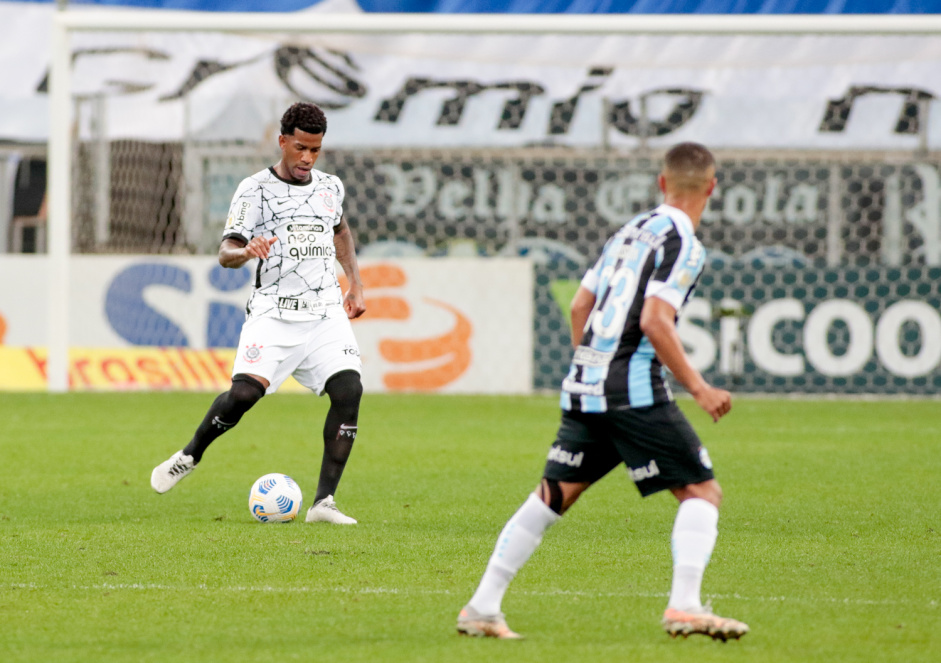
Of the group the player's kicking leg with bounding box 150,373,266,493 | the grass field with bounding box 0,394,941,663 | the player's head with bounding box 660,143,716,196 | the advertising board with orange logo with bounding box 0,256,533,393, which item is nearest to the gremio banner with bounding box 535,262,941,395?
the advertising board with orange logo with bounding box 0,256,533,393

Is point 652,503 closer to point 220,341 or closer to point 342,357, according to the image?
point 342,357

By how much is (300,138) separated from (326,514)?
1.79m

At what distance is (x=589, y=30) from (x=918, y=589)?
10439mm

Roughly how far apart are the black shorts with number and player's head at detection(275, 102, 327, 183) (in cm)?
282

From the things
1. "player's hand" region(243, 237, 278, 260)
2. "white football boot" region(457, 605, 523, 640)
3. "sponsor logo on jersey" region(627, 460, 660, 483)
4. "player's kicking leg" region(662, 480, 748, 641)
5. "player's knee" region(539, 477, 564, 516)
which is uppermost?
"player's hand" region(243, 237, 278, 260)

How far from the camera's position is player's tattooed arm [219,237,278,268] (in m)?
6.49

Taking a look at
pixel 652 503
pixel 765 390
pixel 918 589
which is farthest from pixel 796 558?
pixel 765 390

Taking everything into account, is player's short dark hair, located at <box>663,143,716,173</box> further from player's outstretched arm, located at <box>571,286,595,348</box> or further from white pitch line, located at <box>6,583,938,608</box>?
white pitch line, located at <box>6,583,938,608</box>

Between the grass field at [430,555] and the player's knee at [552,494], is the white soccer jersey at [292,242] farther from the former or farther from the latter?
the player's knee at [552,494]

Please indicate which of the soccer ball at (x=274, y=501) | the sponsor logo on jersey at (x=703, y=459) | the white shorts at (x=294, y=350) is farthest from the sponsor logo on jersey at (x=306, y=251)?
the sponsor logo on jersey at (x=703, y=459)

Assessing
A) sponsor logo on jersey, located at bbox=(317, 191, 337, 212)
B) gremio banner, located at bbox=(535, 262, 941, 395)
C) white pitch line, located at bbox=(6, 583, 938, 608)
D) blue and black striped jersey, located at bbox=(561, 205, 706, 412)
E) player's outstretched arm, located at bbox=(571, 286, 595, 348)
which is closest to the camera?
blue and black striped jersey, located at bbox=(561, 205, 706, 412)

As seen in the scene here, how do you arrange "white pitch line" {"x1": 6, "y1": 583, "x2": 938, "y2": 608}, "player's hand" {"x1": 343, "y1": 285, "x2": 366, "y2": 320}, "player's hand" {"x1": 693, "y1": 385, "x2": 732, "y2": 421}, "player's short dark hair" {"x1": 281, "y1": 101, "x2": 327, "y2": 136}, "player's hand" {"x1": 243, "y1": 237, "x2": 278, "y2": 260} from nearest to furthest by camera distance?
"player's hand" {"x1": 693, "y1": 385, "x2": 732, "y2": 421} < "white pitch line" {"x1": 6, "y1": 583, "x2": 938, "y2": 608} < "player's hand" {"x1": 243, "y1": 237, "x2": 278, "y2": 260} < "player's short dark hair" {"x1": 281, "y1": 101, "x2": 327, "y2": 136} < "player's hand" {"x1": 343, "y1": 285, "x2": 366, "y2": 320}

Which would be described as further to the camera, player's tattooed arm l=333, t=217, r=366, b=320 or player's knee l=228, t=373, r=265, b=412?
player's tattooed arm l=333, t=217, r=366, b=320

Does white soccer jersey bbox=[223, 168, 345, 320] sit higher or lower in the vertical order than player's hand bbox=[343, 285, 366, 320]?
higher
